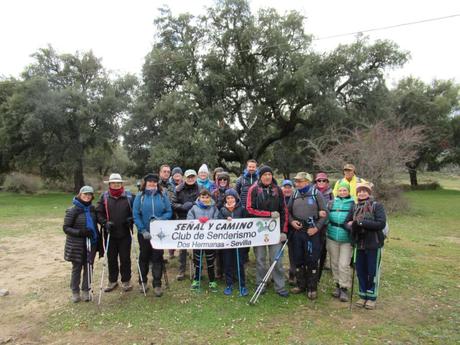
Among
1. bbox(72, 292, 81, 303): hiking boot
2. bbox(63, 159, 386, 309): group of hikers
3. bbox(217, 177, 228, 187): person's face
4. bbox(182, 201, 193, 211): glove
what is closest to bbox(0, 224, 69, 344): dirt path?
bbox(72, 292, 81, 303): hiking boot

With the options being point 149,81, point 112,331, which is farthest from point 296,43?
point 112,331

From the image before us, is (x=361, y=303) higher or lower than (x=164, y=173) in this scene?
lower

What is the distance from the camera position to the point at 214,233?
18.6 ft

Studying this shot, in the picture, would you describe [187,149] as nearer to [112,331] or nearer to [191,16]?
[191,16]

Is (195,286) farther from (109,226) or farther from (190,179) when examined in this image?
(190,179)

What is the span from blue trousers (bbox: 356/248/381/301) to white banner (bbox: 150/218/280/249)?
1320mm

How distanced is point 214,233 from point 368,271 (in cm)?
248

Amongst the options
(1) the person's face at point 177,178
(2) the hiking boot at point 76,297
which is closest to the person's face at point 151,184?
(1) the person's face at point 177,178

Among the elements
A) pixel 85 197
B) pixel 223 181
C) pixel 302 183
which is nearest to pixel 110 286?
pixel 85 197

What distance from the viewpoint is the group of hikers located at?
17.2 ft

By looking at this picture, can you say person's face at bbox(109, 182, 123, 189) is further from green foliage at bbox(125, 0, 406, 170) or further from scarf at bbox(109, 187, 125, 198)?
green foliage at bbox(125, 0, 406, 170)

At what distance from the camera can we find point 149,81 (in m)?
22.8

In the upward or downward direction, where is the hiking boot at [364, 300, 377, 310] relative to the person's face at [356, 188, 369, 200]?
downward

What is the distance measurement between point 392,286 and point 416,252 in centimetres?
323
